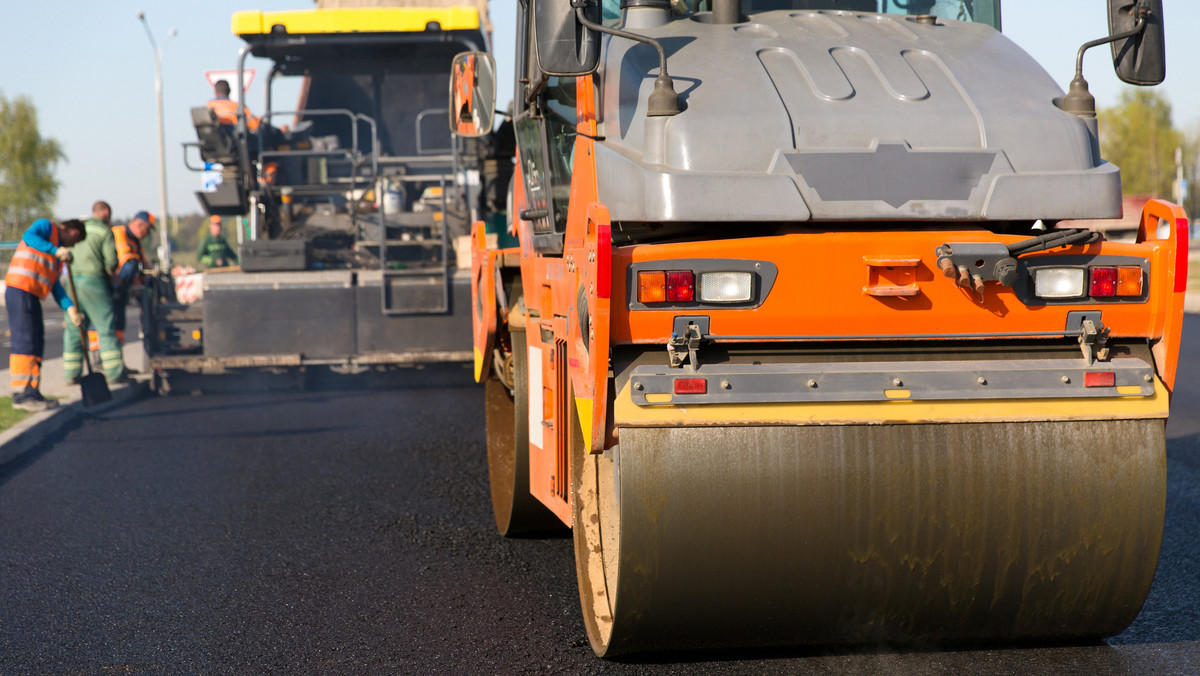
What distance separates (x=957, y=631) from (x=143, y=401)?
8939 mm

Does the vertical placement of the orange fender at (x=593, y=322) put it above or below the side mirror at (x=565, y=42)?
below

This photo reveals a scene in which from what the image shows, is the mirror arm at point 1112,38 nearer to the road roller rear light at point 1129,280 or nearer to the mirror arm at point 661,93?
the road roller rear light at point 1129,280

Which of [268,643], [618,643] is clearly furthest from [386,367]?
[618,643]

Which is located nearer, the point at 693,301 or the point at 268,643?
the point at 693,301

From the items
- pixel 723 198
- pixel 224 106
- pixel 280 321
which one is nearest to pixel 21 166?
pixel 224 106

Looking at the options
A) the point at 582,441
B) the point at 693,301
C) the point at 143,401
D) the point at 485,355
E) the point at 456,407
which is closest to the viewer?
the point at 693,301

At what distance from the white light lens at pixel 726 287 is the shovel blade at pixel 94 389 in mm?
8171

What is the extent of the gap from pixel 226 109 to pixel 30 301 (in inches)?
118

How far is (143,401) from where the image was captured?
10.8 metres

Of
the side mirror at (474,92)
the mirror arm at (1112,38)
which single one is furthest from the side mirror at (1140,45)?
the side mirror at (474,92)

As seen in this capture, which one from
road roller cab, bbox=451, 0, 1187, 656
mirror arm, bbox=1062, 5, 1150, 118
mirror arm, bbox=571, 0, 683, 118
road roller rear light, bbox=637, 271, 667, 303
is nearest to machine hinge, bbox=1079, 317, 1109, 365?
road roller cab, bbox=451, 0, 1187, 656

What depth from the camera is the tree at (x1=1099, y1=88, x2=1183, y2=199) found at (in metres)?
50.6

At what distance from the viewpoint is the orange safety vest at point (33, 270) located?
387 inches

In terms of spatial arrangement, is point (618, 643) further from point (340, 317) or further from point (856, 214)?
point (340, 317)
